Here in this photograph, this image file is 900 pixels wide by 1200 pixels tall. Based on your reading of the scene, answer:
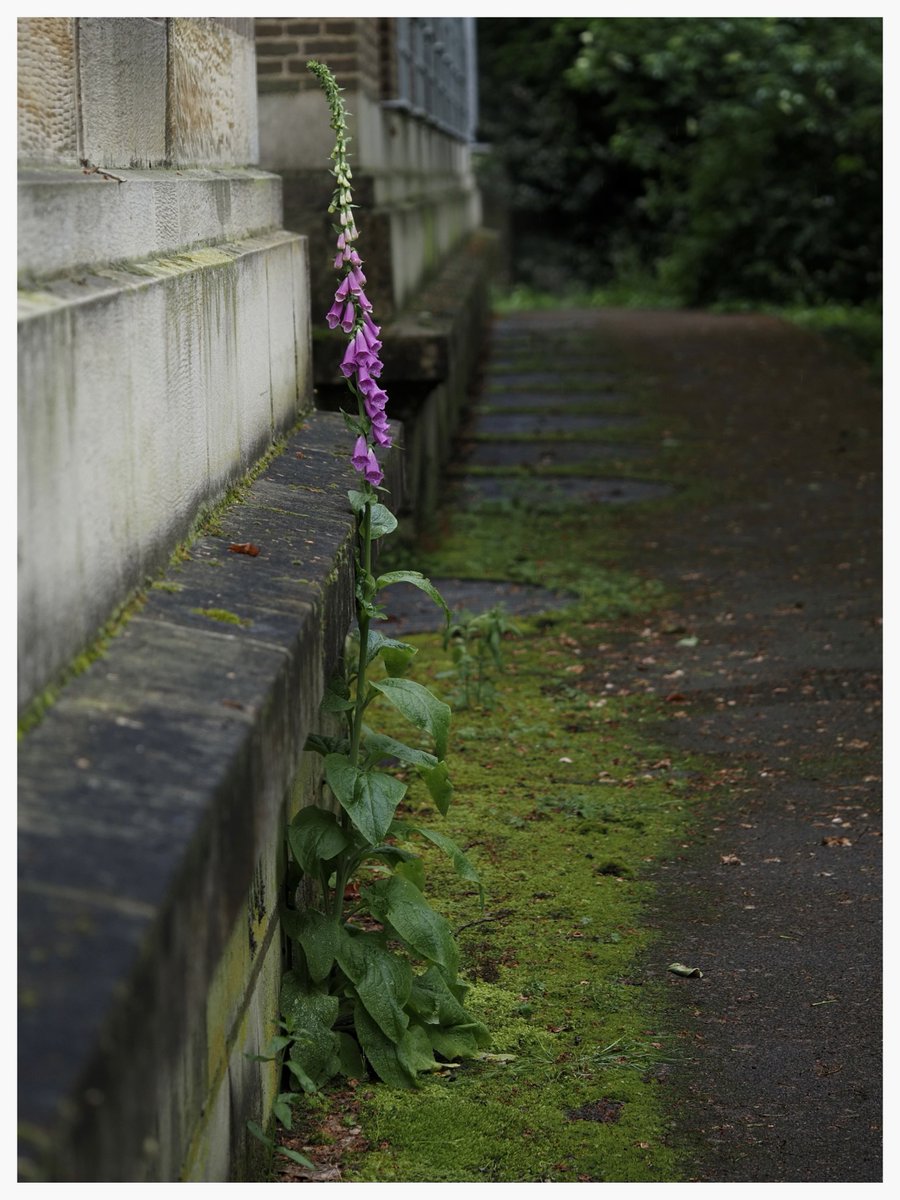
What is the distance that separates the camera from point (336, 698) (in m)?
3.34

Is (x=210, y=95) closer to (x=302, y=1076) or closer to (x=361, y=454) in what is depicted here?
(x=361, y=454)

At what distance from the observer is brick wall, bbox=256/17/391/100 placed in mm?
8141

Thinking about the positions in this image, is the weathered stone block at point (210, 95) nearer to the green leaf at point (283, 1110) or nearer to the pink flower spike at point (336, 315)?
the pink flower spike at point (336, 315)

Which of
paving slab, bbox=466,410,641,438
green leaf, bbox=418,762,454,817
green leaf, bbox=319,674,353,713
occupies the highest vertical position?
paving slab, bbox=466,410,641,438

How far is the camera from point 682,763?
18.3 feet

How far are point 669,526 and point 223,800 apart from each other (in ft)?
25.5

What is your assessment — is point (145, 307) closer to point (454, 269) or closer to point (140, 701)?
point (140, 701)

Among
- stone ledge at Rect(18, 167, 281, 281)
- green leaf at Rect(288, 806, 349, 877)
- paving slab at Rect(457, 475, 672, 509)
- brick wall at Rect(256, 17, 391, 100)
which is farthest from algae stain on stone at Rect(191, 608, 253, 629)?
paving slab at Rect(457, 475, 672, 509)

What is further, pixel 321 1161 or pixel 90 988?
pixel 321 1161

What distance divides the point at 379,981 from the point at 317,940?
15 cm

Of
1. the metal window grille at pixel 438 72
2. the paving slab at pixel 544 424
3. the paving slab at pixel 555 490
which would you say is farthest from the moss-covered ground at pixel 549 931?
the metal window grille at pixel 438 72

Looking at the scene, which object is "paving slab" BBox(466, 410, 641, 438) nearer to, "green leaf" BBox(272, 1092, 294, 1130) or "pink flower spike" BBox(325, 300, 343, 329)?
"pink flower spike" BBox(325, 300, 343, 329)

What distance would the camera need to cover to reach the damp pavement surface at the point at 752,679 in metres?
3.46

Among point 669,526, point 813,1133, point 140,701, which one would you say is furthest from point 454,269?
point 140,701
